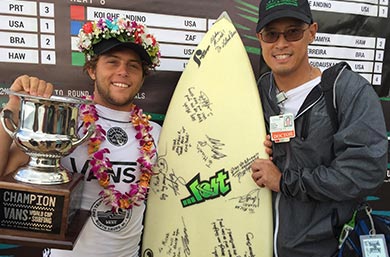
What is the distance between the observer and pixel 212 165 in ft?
5.53

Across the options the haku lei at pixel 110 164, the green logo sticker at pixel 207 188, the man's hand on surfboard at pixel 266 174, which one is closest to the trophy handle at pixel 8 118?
the haku lei at pixel 110 164

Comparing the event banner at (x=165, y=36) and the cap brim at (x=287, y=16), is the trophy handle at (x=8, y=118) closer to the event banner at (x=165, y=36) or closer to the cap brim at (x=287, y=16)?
the event banner at (x=165, y=36)

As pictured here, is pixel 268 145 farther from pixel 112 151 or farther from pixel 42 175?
pixel 42 175

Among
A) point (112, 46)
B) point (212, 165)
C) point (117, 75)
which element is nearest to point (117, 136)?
point (117, 75)

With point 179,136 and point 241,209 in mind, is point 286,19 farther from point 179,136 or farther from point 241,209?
point 241,209

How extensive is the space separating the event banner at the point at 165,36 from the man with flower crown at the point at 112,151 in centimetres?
37

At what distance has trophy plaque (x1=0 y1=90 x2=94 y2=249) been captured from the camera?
43.3 inches

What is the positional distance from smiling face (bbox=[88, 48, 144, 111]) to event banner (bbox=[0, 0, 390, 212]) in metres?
0.40

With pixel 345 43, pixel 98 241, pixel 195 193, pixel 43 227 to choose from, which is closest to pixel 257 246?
pixel 195 193

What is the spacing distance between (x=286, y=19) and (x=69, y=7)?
38.8 inches

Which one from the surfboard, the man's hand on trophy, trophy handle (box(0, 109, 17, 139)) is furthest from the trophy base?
the surfboard

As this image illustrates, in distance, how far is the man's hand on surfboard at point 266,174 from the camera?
144 cm
